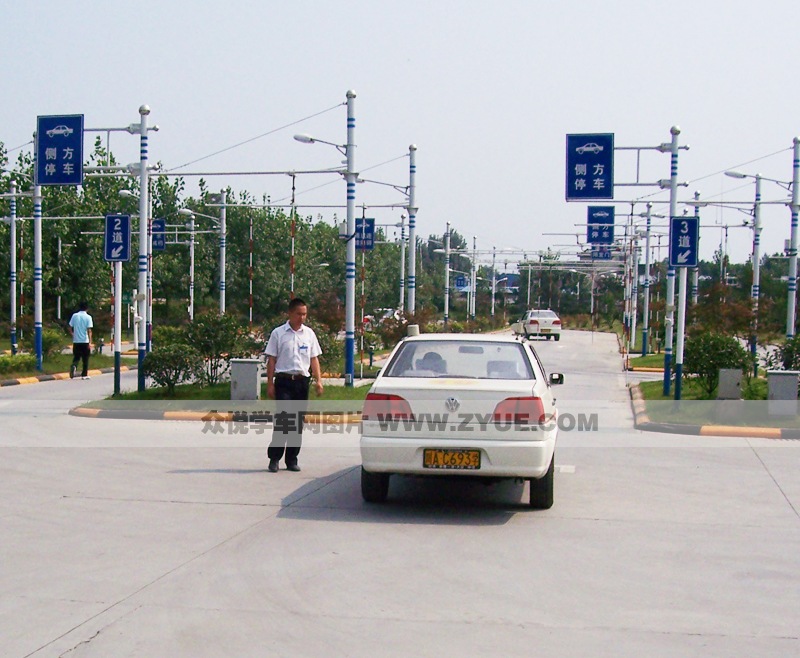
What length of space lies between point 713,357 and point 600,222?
20.8 m

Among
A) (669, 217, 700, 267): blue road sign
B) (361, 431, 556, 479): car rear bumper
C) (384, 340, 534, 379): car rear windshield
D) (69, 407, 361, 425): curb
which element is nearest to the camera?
(361, 431, 556, 479): car rear bumper

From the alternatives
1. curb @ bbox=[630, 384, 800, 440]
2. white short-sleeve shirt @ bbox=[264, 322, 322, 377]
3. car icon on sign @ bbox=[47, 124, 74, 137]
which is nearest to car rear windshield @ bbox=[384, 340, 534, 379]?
white short-sleeve shirt @ bbox=[264, 322, 322, 377]

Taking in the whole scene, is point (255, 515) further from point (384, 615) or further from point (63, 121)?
point (63, 121)

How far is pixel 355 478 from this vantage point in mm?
11289

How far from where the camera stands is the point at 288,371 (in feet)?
37.4

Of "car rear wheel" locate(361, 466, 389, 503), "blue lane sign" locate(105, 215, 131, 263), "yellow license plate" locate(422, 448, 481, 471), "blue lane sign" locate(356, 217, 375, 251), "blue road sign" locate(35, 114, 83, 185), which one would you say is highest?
"blue road sign" locate(35, 114, 83, 185)

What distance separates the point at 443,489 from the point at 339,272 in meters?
60.2

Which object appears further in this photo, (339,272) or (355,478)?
(339,272)

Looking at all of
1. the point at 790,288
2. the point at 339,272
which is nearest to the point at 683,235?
the point at 790,288

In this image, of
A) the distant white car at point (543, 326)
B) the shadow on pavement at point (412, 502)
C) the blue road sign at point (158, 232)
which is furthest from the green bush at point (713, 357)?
the distant white car at point (543, 326)

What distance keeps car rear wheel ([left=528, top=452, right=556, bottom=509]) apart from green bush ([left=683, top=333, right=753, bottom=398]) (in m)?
11.2

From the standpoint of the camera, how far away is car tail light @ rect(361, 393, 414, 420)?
9.01 metres

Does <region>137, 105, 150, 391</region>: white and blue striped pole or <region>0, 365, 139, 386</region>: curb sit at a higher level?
<region>137, 105, 150, 391</region>: white and blue striped pole

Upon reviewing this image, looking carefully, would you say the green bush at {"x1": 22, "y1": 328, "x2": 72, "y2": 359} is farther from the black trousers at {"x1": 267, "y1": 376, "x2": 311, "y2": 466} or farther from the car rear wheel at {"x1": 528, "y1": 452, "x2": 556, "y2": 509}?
the car rear wheel at {"x1": 528, "y1": 452, "x2": 556, "y2": 509}
